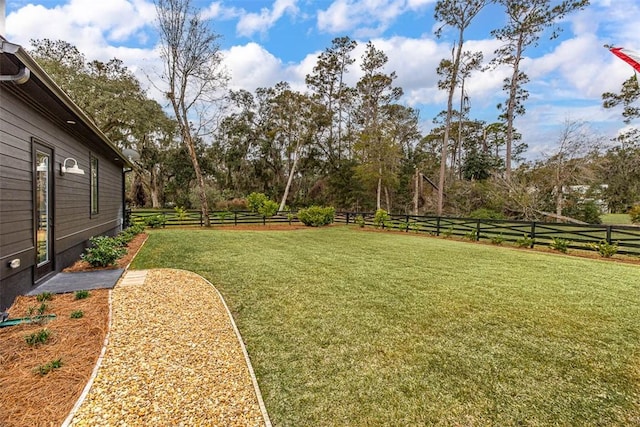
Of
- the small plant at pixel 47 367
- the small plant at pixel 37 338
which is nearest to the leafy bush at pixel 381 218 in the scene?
the small plant at pixel 37 338

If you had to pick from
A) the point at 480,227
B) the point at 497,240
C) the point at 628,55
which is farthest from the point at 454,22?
the point at 628,55

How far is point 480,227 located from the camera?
34.8ft

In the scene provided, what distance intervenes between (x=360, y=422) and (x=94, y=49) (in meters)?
21.4

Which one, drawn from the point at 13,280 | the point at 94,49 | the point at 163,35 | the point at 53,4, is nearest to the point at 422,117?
the point at 163,35

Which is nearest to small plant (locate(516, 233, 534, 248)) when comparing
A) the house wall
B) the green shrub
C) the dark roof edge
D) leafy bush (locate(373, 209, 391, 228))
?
the green shrub

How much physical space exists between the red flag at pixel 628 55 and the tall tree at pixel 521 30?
1440cm

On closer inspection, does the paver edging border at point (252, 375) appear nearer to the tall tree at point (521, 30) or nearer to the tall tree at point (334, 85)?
the tall tree at point (521, 30)

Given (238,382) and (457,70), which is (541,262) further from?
(457,70)

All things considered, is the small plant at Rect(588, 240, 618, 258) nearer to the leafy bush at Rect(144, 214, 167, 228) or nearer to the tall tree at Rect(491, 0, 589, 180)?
the tall tree at Rect(491, 0, 589, 180)

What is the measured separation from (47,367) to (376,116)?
22.2 m

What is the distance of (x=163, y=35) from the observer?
11758mm

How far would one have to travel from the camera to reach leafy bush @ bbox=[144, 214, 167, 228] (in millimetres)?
12117

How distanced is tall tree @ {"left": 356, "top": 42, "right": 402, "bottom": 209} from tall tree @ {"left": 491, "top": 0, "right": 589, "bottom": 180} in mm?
6325

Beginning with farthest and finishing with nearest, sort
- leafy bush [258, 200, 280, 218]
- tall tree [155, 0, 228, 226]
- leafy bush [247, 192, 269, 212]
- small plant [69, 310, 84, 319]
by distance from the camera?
leafy bush [247, 192, 269, 212] → leafy bush [258, 200, 280, 218] → tall tree [155, 0, 228, 226] → small plant [69, 310, 84, 319]
